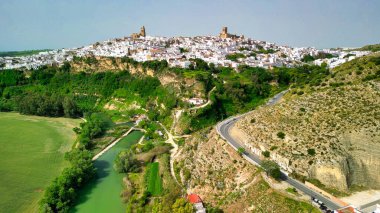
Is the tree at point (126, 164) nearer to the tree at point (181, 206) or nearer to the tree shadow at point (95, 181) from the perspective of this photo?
the tree shadow at point (95, 181)

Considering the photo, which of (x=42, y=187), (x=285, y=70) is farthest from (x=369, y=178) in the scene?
(x=285, y=70)

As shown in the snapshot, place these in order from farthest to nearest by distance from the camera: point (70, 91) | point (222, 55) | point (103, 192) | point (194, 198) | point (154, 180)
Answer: point (222, 55) → point (70, 91) → point (154, 180) → point (103, 192) → point (194, 198)

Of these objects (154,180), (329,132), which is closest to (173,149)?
(154,180)

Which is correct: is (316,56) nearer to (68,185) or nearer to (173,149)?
(173,149)

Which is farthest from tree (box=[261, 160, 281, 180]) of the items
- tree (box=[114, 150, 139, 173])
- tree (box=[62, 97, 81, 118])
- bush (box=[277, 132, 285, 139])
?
tree (box=[62, 97, 81, 118])

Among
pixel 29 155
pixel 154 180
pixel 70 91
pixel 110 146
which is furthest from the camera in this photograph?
A: pixel 70 91

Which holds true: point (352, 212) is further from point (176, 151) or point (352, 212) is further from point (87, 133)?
point (87, 133)

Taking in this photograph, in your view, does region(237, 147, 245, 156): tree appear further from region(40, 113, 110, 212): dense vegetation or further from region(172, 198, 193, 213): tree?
region(40, 113, 110, 212): dense vegetation
